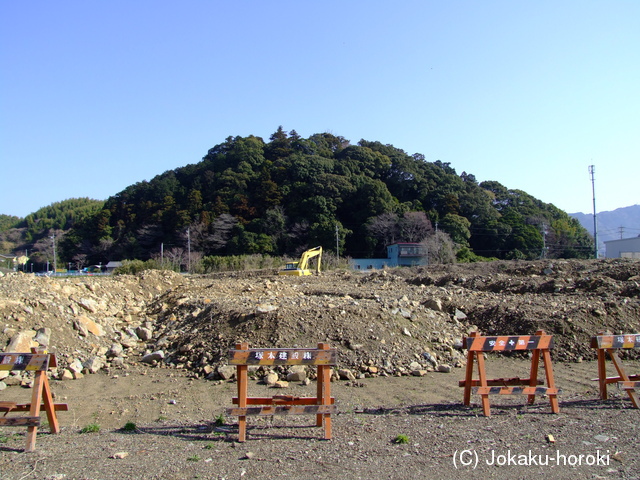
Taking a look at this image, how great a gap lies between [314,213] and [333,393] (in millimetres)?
45679

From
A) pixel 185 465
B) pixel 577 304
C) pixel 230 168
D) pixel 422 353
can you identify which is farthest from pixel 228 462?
pixel 230 168

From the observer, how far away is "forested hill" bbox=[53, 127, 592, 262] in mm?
52625

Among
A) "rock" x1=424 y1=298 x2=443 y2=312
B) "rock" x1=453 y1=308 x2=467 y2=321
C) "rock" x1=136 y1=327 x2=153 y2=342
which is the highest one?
"rock" x1=424 y1=298 x2=443 y2=312

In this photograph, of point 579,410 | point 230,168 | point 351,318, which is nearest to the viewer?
point 579,410

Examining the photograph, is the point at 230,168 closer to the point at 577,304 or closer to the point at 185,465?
the point at 577,304

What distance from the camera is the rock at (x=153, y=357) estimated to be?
10.4 m

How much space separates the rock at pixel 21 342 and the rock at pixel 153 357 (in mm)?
2163

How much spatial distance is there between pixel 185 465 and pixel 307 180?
5416 centimetres

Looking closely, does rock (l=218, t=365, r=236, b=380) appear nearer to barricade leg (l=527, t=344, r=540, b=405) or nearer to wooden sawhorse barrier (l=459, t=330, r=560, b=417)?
wooden sawhorse barrier (l=459, t=330, r=560, b=417)

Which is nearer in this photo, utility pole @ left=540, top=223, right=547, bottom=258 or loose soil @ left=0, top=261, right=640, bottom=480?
loose soil @ left=0, top=261, right=640, bottom=480

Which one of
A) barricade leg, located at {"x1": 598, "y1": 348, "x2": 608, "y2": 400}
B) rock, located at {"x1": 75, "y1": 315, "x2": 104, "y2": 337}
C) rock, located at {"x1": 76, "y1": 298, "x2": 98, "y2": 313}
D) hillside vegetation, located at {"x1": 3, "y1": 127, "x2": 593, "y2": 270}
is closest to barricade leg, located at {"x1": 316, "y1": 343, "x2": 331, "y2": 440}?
barricade leg, located at {"x1": 598, "y1": 348, "x2": 608, "y2": 400}

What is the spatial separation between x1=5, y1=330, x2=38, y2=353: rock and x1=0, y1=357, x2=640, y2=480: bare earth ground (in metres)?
3.32

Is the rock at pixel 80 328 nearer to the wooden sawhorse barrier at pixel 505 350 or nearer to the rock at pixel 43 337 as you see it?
the rock at pixel 43 337

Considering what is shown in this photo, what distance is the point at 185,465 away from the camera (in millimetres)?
4672
